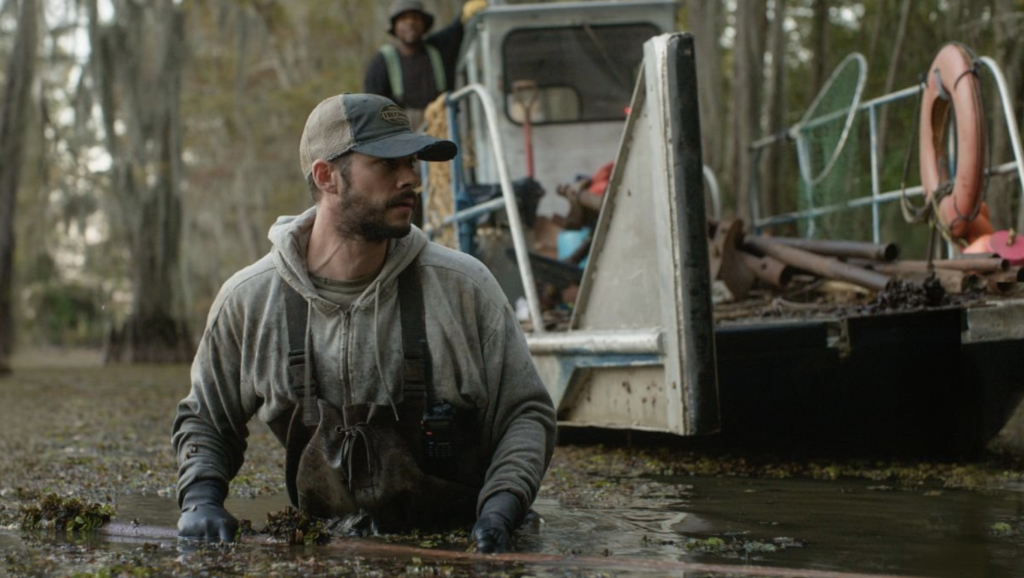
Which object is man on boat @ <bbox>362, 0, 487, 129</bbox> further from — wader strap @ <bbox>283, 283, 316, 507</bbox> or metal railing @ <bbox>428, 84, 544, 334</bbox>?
wader strap @ <bbox>283, 283, 316, 507</bbox>

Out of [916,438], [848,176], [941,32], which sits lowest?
[916,438]

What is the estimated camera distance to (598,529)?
15.7 ft

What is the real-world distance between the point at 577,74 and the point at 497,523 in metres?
6.61

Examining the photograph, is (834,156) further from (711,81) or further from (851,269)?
(711,81)

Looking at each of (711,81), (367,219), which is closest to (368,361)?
(367,219)

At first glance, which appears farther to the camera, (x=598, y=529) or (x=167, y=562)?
(x=598, y=529)

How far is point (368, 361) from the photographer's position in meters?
4.29

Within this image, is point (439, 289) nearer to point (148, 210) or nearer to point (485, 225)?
point (485, 225)

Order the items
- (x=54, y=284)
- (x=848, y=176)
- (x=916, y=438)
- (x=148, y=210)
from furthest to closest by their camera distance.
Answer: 1. (x=54, y=284)
2. (x=148, y=210)
3. (x=848, y=176)
4. (x=916, y=438)

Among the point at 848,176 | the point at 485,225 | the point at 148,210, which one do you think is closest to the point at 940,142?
the point at 848,176

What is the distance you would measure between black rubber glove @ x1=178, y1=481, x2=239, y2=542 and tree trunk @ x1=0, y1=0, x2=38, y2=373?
14.8 metres

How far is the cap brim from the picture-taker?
4.10 m

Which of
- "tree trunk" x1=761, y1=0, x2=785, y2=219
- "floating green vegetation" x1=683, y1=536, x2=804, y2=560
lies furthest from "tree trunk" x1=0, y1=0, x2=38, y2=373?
"floating green vegetation" x1=683, y1=536, x2=804, y2=560

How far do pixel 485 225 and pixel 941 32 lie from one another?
11696 mm
